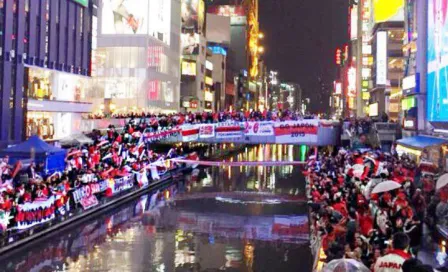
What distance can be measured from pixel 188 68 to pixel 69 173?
89764 millimetres

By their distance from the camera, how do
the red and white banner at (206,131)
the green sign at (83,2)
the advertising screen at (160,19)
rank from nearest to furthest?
the red and white banner at (206,131), the green sign at (83,2), the advertising screen at (160,19)

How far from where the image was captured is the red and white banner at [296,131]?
53.3m

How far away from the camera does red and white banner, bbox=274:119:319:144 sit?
175 feet

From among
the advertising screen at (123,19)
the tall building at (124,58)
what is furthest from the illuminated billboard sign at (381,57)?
the advertising screen at (123,19)

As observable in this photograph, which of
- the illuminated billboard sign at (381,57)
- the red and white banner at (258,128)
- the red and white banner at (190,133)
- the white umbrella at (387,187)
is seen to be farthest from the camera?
the illuminated billboard sign at (381,57)

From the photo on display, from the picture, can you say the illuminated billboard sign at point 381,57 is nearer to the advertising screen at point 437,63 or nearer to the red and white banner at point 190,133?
the advertising screen at point 437,63

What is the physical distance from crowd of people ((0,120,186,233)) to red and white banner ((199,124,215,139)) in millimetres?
5619

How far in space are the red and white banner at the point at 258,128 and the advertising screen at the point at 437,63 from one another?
13.3m

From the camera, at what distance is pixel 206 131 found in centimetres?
5419

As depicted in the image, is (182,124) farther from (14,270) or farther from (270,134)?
(14,270)

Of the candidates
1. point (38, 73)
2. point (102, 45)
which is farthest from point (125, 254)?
point (102, 45)

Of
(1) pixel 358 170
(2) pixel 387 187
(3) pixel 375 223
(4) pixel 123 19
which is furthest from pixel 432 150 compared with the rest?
(4) pixel 123 19

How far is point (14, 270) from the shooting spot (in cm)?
2081

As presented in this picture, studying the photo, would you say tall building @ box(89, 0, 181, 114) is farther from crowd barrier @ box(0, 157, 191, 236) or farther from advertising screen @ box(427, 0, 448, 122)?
advertising screen @ box(427, 0, 448, 122)
